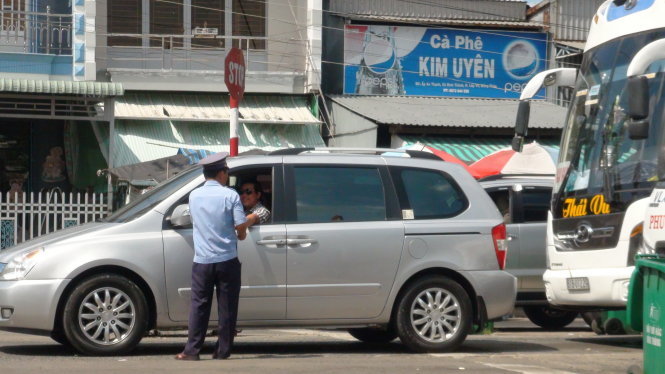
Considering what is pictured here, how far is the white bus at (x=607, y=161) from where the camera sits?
9.76 meters

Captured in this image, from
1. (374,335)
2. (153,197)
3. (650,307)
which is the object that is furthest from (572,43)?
(650,307)

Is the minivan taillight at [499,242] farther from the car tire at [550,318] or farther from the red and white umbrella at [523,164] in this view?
the red and white umbrella at [523,164]

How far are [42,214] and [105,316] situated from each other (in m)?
9.46

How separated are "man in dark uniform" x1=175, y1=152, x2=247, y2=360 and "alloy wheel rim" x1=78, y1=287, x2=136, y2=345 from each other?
56 cm

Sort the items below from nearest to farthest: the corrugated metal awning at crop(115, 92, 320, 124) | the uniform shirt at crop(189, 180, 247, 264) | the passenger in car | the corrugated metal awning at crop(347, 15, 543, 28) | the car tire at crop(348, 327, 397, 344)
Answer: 1. the uniform shirt at crop(189, 180, 247, 264)
2. the passenger in car
3. the car tire at crop(348, 327, 397, 344)
4. the corrugated metal awning at crop(115, 92, 320, 124)
5. the corrugated metal awning at crop(347, 15, 543, 28)

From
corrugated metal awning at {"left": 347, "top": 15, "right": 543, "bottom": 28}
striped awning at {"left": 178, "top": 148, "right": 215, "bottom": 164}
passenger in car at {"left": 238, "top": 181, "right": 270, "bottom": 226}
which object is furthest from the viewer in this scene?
corrugated metal awning at {"left": 347, "top": 15, "right": 543, "bottom": 28}

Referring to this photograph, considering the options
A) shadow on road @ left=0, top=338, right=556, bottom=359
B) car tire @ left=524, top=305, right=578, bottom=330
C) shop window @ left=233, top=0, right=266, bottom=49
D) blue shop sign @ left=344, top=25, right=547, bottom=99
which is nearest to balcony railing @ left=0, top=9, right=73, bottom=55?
shop window @ left=233, top=0, right=266, bottom=49

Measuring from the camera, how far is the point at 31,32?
72.4 feet

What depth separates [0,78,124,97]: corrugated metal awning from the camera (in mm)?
20125

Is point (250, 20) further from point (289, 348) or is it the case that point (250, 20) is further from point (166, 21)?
point (289, 348)

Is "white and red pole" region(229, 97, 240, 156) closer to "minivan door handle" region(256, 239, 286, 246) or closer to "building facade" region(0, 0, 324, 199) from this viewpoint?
"minivan door handle" region(256, 239, 286, 246)

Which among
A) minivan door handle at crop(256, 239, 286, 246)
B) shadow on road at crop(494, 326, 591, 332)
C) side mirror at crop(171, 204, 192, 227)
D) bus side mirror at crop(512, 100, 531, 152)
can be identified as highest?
bus side mirror at crop(512, 100, 531, 152)

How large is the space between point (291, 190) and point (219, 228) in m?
1.10

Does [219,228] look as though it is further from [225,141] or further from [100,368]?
[225,141]
